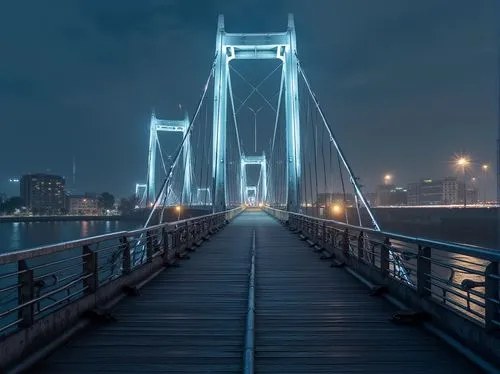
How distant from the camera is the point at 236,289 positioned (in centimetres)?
994

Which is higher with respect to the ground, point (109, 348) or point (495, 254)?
point (495, 254)

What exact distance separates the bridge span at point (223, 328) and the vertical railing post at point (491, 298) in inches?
5.6

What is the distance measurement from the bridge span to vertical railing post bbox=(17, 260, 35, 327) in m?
0.01

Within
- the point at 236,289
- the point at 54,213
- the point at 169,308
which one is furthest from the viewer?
the point at 54,213

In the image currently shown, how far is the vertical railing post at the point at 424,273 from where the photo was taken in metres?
7.29

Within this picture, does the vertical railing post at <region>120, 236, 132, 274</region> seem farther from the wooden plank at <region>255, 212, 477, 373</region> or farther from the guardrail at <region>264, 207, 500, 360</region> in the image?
the guardrail at <region>264, 207, 500, 360</region>

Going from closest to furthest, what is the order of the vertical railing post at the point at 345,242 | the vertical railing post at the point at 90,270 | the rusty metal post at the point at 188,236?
the vertical railing post at the point at 90,270 → the vertical railing post at the point at 345,242 → the rusty metal post at the point at 188,236

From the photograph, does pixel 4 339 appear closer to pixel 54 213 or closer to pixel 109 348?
pixel 109 348

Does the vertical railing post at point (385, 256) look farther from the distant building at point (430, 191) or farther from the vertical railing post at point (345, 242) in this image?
the distant building at point (430, 191)

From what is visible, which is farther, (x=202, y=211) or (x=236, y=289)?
A: (x=202, y=211)

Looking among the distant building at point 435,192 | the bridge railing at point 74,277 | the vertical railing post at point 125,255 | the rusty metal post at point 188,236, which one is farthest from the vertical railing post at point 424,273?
the distant building at point 435,192

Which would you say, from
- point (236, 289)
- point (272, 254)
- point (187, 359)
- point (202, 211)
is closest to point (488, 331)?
point (187, 359)

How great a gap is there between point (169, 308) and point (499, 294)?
4.35 meters

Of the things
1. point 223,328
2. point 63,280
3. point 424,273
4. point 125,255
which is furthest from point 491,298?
point 125,255
